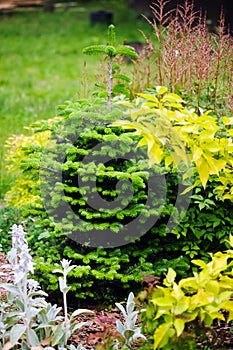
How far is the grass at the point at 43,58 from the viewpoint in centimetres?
813

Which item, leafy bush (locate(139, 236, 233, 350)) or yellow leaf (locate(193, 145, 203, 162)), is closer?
leafy bush (locate(139, 236, 233, 350))

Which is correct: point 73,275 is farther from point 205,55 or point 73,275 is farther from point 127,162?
point 205,55

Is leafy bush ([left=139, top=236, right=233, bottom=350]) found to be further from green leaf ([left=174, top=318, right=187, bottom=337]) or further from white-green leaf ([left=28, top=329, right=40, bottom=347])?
white-green leaf ([left=28, top=329, right=40, bottom=347])

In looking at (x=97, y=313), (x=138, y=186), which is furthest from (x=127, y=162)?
(x=97, y=313)

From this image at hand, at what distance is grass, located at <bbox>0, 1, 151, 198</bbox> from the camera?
26.7ft

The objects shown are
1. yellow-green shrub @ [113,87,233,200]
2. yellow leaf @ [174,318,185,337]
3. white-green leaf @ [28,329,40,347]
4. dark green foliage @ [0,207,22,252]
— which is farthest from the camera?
dark green foliage @ [0,207,22,252]

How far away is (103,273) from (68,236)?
0.34 meters

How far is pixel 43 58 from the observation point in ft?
39.5

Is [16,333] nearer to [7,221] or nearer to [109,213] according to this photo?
[109,213]

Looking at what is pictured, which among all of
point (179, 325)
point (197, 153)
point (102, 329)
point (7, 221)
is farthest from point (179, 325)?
point (7, 221)

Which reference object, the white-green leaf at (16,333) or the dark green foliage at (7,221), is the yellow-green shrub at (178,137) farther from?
the dark green foliage at (7,221)

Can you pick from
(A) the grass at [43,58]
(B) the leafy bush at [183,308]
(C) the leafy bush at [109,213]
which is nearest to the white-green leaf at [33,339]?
(C) the leafy bush at [109,213]

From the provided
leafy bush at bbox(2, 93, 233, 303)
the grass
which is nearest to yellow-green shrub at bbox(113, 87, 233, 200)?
leafy bush at bbox(2, 93, 233, 303)

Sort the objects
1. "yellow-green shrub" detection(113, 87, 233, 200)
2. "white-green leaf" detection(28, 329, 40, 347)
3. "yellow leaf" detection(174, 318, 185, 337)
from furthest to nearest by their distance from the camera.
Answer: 1. "white-green leaf" detection(28, 329, 40, 347)
2. "yellow-green shrub" detection(113, 87, 233, 200)
3. "yellow leaf" detection(174, 318, 185, 337)
